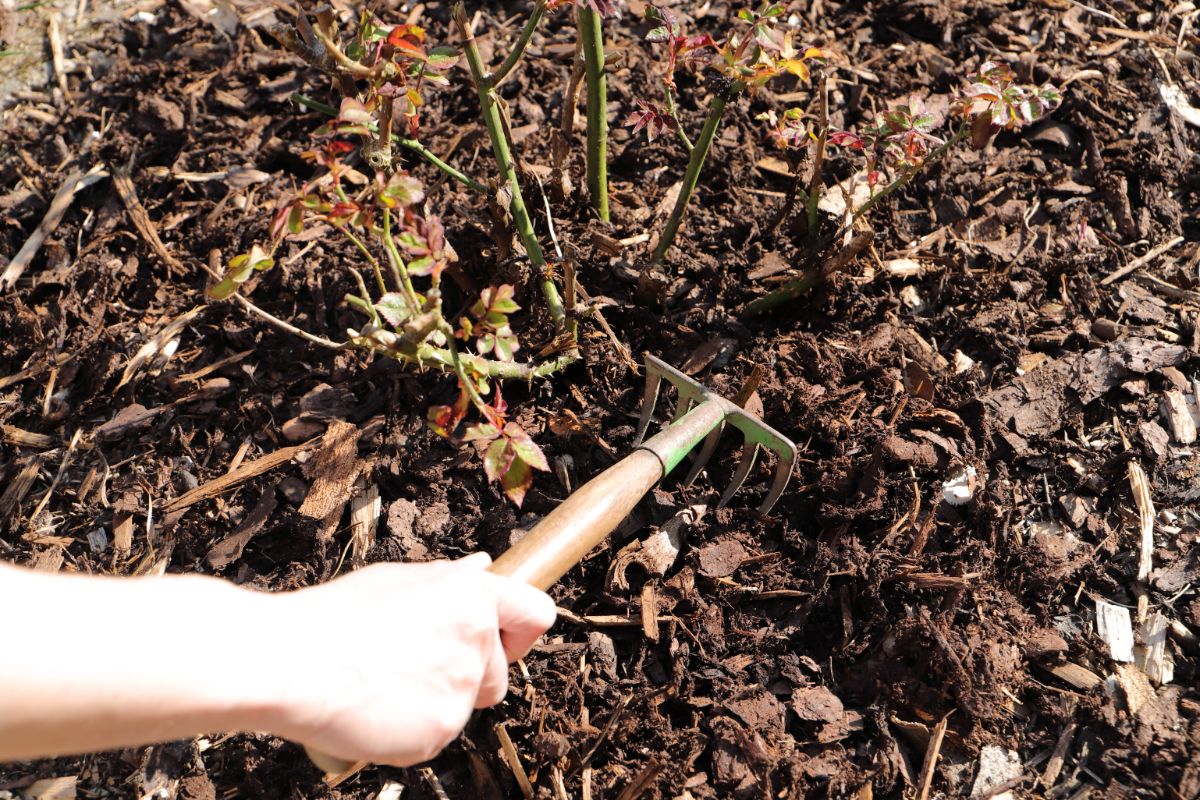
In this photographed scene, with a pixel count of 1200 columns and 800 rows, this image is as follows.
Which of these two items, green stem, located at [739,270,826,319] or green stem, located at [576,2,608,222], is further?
green stem, located at [739,270,826,319]

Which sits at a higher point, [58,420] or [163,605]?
[163,605]

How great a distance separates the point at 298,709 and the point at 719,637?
1203 mm

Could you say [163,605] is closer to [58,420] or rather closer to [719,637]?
[719,637]

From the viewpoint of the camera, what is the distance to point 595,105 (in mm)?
2512

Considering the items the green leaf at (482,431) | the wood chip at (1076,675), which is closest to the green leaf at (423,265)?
the green leaf at (482,431)

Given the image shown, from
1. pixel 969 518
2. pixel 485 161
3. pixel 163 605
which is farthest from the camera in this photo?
pixel 485 161

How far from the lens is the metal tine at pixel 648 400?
2441 mm

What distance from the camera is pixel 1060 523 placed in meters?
2.40

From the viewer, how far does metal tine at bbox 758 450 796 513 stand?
227 centimetres

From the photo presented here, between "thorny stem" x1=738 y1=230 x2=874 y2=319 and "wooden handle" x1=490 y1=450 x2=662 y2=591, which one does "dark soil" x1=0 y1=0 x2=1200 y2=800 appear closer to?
"thorny stem" x1=738 y1=230 x2=874 y2=319

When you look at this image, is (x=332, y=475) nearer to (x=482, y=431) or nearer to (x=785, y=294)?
→ (x=482, y=431)

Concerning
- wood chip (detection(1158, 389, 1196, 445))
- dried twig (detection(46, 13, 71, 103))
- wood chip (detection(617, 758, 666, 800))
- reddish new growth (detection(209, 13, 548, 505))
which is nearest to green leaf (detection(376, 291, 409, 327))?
reddish new growth (detection(209, 13, 548, 505))

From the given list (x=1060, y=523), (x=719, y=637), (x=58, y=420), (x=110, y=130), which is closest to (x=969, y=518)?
(x=1060, y=523)

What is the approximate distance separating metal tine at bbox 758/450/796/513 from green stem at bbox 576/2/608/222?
1.00 metres
